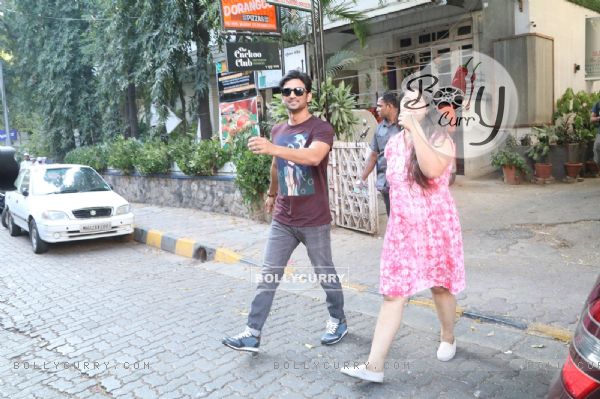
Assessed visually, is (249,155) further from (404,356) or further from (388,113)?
(404,356)

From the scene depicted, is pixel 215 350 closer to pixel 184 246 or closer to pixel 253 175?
pixel 184 246

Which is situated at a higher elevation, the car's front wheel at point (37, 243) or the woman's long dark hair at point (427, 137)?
the woman's long dark hair at point (427, 137)

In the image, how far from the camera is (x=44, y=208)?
8.20m

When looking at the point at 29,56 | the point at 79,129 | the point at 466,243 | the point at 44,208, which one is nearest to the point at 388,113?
the point at 466,243

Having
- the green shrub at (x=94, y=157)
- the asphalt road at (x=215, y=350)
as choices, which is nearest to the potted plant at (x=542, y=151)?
the asphalt road at (x=215, y=350)

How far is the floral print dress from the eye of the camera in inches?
123

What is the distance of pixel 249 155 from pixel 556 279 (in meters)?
5.31

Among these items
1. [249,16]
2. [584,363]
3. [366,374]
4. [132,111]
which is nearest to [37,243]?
[249,16]

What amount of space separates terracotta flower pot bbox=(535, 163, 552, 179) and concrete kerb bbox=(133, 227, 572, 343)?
22.1 ft

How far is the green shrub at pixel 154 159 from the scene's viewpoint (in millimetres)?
12109

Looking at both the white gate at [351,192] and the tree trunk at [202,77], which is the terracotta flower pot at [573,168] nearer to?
the white gate at [351,192]

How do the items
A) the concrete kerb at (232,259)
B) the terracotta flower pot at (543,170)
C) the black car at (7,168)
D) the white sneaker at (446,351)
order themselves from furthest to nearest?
the terracotta flower pot at (543,170) < the concrete kerb at (232,259) < the white sneaker at (446,351) < the black car at (7,168)

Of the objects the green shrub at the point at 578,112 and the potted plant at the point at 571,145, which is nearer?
the potted plant at the point at 571,145

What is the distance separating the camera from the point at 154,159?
40.0 feet
